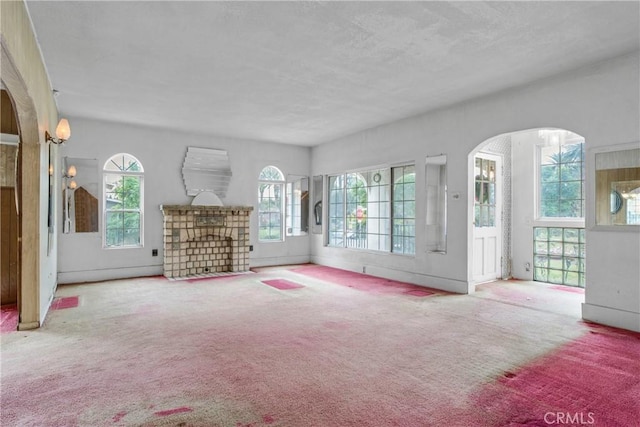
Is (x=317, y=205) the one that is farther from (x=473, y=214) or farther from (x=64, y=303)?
(x=64, y=303)

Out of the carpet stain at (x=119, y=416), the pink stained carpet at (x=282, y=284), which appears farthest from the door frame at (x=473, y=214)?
the carpet stain at (x=119, y=416)

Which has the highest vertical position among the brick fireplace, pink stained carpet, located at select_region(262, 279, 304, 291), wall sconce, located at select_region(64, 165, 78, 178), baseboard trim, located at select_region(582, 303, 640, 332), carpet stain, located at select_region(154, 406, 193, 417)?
wall sconce, located at select_region(64, 165, 78, 178)

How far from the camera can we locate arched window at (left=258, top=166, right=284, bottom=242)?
8.55 meters

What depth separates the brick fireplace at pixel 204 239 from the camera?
7.01 meters

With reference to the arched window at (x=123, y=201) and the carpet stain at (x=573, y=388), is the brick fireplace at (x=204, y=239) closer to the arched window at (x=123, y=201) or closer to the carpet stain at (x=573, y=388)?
the arched window at (x=123, y=201)

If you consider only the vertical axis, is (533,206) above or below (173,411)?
above

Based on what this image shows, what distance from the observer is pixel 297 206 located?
909cm

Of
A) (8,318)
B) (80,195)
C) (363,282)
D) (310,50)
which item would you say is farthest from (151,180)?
(310,50)

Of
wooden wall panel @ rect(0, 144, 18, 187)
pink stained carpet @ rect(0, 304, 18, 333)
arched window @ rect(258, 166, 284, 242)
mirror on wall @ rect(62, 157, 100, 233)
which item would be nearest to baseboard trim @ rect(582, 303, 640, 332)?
arched window @ rect(258, 166, 284, 242)

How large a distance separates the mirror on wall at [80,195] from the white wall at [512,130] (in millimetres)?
4865

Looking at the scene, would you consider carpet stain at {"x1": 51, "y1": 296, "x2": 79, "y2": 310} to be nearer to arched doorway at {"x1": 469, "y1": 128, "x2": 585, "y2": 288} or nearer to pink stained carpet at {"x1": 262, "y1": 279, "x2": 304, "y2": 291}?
pink stained carpet at {"x1": 262, "y1": 279, "x2": 304, "y2": 291}

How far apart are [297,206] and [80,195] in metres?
4.51

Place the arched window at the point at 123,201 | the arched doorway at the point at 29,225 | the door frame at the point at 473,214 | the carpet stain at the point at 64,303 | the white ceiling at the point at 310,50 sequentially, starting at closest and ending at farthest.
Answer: the white ceiling at the point at 310,50 < the arched doorway at the point at 29,225 < the carpet stain at the point at 64,303 < the door frame at the point at 473,214 < the arched window at the point at 123,201

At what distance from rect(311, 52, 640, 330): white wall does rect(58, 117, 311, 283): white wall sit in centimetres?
190
